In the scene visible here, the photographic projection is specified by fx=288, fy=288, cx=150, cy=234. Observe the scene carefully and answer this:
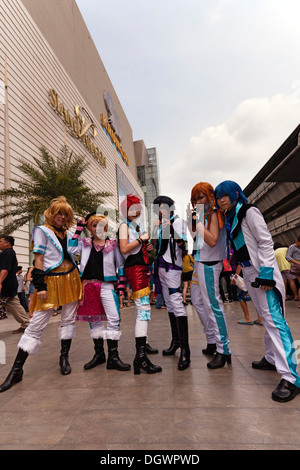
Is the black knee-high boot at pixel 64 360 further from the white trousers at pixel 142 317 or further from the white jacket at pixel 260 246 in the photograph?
the white jacket at pixel 260 246

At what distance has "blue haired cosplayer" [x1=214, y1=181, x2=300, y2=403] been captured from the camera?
2210 mm

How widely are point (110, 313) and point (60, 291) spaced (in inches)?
23.1

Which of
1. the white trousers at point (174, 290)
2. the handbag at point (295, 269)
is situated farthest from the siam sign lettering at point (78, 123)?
the white trousers at point (174, 290)

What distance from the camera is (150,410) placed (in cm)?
199

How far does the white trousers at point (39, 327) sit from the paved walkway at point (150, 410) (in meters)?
0.35

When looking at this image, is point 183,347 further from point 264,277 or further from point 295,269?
point 295,269

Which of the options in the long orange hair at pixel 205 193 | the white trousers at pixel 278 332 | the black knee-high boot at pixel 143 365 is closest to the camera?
the white trousers at pixel 278 332

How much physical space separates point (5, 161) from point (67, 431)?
13.6 meters

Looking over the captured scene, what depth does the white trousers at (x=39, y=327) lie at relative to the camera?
9.31 feet

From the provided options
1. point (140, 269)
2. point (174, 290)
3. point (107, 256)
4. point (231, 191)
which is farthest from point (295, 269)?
point (107, 256)

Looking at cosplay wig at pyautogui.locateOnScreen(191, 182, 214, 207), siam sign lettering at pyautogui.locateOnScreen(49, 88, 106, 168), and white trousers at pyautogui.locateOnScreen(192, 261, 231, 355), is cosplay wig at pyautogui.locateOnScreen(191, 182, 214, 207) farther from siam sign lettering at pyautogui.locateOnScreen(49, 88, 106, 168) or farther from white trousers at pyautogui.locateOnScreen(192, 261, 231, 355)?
siam sign lettering at pyautogui.locateOnScreen(49, 88, 106, 168)

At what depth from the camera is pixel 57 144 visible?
64.0 ft

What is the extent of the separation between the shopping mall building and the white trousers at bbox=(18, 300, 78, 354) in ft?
38.4
